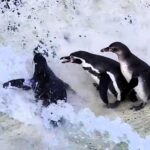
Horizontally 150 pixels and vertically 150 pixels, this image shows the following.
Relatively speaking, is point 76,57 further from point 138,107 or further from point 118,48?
point 138,107

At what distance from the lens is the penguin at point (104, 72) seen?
442 cm

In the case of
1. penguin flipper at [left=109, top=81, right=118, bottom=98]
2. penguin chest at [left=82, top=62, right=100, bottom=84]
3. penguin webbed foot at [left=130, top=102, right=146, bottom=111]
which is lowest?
penguin webbed foot at [left=130, top=102, right=146, bottom=111]

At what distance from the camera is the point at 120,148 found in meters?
4.05

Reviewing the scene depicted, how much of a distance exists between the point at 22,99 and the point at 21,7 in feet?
3.37

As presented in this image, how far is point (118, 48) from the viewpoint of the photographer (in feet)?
15.0

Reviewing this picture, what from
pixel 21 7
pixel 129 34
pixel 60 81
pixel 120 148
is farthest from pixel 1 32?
pixel 120 148

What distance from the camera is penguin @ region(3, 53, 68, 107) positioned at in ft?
14.0

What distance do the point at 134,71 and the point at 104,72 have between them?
0.73 feet

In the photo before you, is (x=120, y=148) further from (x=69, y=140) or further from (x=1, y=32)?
(x=1, y=32)

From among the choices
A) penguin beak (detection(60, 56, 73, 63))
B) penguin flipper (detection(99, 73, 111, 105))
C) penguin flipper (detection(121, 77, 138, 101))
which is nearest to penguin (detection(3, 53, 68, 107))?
penguin beak (detection(60, 56, 73, 63))

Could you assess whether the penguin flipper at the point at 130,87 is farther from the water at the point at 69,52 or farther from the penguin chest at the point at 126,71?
the water at the point at 69,52

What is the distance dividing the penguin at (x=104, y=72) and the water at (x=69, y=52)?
0.10 meters

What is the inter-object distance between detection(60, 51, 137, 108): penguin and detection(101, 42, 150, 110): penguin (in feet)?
0.16

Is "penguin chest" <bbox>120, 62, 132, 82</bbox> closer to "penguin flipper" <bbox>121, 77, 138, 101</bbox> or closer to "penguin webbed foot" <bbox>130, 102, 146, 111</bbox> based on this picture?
"penguin flipper" <bbox>121, 77, 138, 101</bbox>
